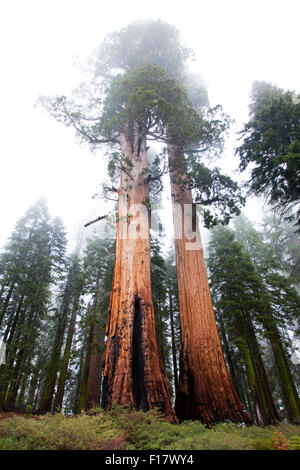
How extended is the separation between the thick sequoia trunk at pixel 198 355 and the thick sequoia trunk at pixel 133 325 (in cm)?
75

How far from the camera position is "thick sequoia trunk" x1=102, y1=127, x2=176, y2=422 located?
433 cm

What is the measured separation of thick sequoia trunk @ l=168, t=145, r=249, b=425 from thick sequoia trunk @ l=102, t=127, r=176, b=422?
2.46ft

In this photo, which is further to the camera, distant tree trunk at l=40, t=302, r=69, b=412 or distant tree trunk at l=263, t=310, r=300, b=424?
distant tree trunk at l=40, t=302, r=69, b=412

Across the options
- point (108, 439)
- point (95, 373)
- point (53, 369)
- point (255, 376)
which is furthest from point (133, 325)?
point (53, 369)

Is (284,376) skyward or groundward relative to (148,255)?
groundward

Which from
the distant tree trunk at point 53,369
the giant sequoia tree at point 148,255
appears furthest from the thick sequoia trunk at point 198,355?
the distant tree trunk at point 53,369

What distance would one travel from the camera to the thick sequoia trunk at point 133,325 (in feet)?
14.2

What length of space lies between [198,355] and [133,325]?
174 centimetres

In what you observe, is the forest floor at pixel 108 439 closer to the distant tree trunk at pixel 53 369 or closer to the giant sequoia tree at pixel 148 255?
the giant sequoia tree at pixel 148 255

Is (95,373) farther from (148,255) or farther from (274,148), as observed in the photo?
(274,148)

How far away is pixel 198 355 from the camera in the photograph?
17.6 feet

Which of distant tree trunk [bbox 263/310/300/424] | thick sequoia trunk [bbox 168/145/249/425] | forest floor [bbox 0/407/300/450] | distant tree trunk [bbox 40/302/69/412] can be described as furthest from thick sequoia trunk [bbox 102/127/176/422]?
distant tree trunk [bbox 40/302/69/412]

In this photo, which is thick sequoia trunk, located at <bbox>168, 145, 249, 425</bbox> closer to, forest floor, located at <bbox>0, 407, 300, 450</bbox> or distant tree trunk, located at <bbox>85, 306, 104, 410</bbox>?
forest floor, located at <bbox>0, 407, 300, 450</bbox>

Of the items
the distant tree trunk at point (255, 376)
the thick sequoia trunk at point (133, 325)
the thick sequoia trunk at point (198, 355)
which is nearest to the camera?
the thick sequoia trunk at point (133, 325)
